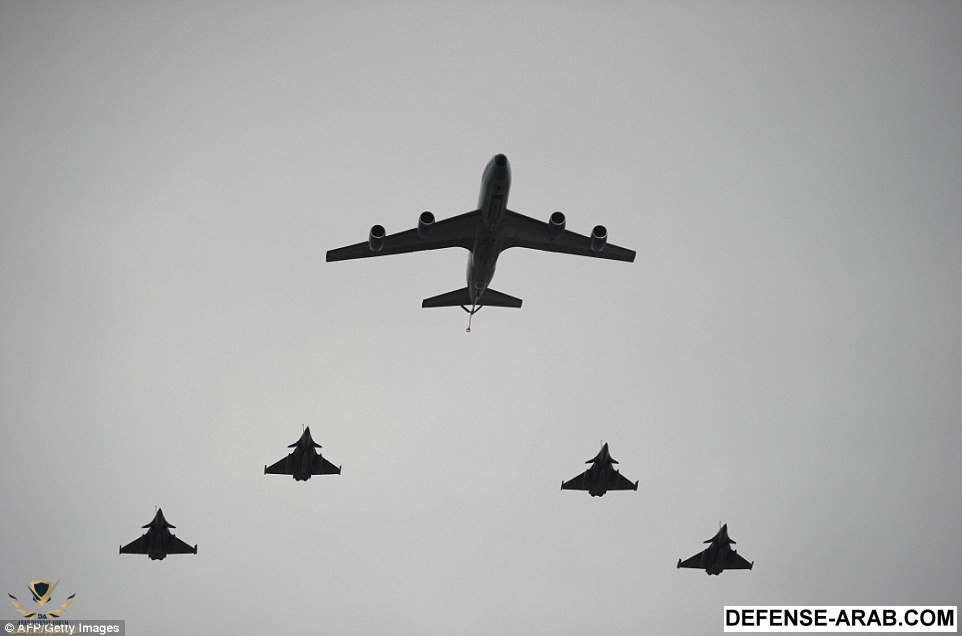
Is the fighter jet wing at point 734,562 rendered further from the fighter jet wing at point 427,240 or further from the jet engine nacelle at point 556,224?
the fighter jet wing at point 427,240

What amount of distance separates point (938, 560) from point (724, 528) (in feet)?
131

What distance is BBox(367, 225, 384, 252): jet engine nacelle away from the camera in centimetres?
3053

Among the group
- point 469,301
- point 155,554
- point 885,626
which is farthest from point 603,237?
point 885,626

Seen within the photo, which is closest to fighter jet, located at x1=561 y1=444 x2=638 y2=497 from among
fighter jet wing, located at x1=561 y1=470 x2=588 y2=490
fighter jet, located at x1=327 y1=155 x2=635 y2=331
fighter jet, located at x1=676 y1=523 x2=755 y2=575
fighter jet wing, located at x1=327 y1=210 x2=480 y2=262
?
fighter jet wing, located at x1=561 y1=470 x2=588 y2=490

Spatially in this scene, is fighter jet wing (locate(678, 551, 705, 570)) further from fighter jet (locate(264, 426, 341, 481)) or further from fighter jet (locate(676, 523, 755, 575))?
fighter jet (locate(264, 426, 341, 481))

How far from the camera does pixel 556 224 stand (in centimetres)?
3097

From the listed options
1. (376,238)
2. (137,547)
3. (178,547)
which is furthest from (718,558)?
(137,547)

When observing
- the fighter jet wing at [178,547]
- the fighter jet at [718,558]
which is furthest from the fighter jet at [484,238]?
the fighter jet wing at [178,547]

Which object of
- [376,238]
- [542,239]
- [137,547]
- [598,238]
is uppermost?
[542,239]

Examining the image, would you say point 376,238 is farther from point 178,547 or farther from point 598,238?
point 178,547

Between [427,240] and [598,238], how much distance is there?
7724mm

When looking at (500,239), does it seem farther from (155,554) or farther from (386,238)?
(155,554)

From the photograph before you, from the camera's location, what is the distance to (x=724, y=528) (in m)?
42.6

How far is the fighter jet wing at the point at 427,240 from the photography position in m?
32.6
